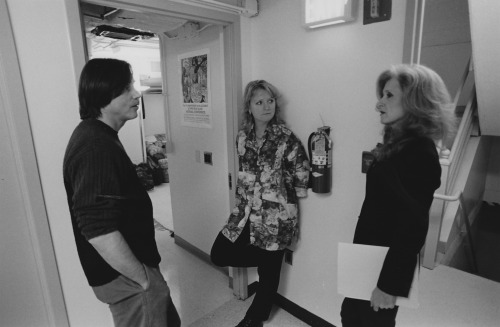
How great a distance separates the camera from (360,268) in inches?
47.4

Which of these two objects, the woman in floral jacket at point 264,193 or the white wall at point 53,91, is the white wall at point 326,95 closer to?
the woman in floral jacket at point 264,193

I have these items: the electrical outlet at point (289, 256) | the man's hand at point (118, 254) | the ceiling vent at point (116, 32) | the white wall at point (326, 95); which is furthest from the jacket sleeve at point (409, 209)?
the ceiling vent at point (116, 32)

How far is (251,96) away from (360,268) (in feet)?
3.96

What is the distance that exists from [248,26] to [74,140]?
1.46 meters

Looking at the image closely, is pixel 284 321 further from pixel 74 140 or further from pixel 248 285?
pixel 74 140

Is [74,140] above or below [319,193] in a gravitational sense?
above

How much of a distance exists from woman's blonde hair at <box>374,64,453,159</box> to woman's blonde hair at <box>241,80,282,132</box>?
2.99 feet

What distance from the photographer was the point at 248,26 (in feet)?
6.68

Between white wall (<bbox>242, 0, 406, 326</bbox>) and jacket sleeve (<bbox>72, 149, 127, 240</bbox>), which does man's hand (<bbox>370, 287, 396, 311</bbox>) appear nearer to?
white wall (<bbox>242, 0, 406, 326</bbox>)

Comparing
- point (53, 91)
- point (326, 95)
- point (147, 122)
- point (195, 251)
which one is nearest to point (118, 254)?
point (53, 91)

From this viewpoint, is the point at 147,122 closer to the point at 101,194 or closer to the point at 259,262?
the point at 259,262

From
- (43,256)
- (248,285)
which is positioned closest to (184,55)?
(43,256)

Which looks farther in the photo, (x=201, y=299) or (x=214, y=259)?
(x=201, y=299)

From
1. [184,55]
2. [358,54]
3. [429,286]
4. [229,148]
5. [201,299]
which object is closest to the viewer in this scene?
[358,54]
